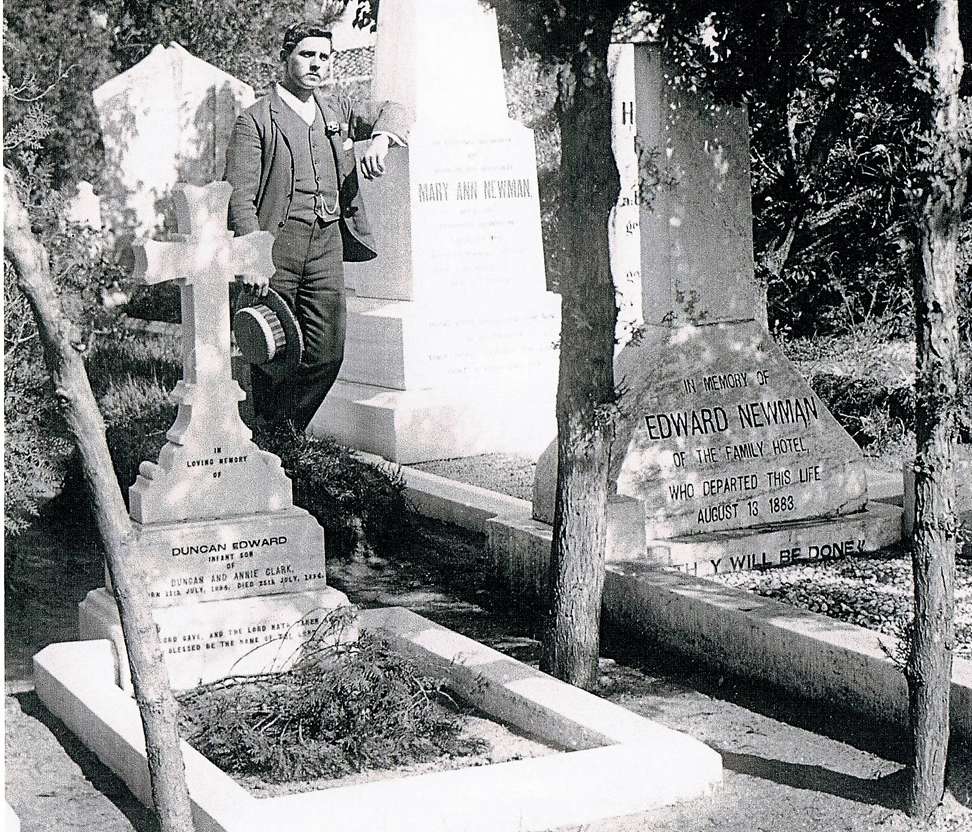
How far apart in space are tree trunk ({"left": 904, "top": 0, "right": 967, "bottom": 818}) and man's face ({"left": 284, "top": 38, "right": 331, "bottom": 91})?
550 centimetres

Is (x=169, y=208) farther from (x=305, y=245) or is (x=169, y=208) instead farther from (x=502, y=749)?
(x=502, y=749)

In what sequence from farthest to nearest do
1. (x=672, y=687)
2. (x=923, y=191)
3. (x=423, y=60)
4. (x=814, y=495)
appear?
(x=423, y=60)
(x=814, y=495)
(x=672, y=687)
(x=923, y=191)

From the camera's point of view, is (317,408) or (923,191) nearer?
(923,191)

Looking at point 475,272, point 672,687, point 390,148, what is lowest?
point 672,687

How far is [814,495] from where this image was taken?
761cm

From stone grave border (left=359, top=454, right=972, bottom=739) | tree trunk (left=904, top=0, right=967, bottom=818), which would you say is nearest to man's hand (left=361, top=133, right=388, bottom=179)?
stone grave border (left=359, top=454, right=972, bottom=739)

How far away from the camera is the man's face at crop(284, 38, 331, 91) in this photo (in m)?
9.34

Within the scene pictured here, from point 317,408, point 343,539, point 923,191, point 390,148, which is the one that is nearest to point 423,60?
point 390,148

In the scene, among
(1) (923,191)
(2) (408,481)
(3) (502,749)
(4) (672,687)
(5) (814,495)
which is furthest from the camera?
(2) (408,481)

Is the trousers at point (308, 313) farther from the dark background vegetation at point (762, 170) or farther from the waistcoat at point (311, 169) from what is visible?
the dark background vegetation at point (762, 170)

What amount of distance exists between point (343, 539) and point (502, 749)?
331cm

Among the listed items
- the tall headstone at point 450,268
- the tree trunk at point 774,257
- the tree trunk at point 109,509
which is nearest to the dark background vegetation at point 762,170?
the tree trunk at point 774,257

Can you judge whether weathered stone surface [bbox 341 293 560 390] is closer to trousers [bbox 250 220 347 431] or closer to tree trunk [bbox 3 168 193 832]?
trousers [bbox 250 220 347 431]

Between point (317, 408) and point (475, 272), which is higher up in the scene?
point (475, 272)
